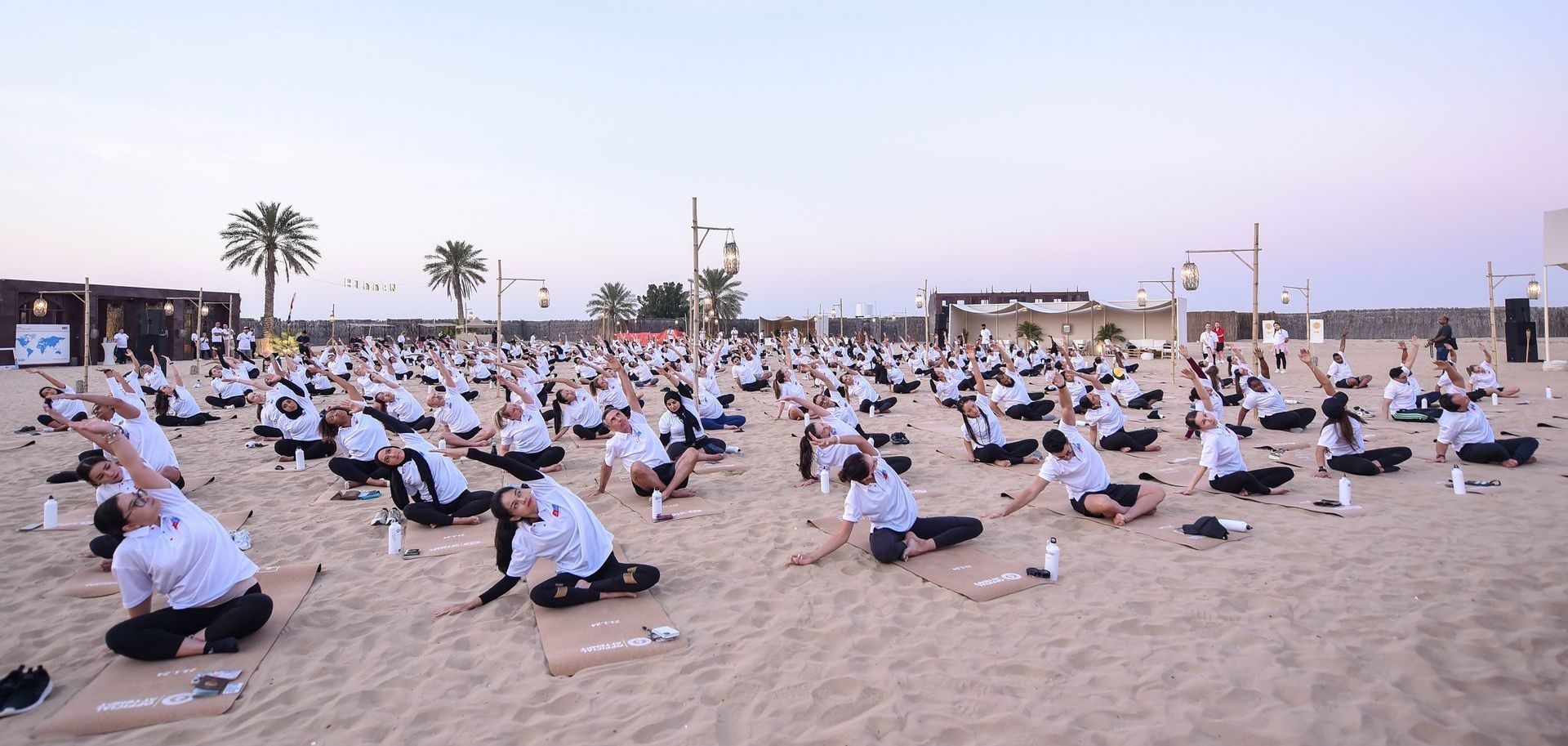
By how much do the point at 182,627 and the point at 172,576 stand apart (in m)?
0.32

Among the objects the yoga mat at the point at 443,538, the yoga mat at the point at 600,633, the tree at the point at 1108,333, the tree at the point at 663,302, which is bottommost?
the yoga mat at the point at 600,633

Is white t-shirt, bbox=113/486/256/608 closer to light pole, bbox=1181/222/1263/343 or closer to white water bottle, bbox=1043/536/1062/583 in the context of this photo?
white water bottle, bbox=1043/536/1062/583

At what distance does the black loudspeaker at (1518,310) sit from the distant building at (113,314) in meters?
43.3

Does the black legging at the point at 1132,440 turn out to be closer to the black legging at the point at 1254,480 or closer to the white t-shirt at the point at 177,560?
the black legging at the point at 1254,480

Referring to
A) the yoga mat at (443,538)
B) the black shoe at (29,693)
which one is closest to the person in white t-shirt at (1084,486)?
the yoga mat at (443,538)

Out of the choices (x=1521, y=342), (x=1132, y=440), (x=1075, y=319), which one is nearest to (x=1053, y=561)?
(x=1132, y=440)

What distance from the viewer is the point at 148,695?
4.02 meters

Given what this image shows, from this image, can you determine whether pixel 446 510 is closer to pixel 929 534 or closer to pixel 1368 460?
pixel 929 534

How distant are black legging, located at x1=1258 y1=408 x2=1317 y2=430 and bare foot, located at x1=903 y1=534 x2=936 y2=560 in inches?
341

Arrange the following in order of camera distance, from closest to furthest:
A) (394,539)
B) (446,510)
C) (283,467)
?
1. (394,539)
2. (446,510)
3. (283,467)

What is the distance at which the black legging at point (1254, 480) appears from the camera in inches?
298

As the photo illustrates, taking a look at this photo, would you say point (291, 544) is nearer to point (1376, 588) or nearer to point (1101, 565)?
point (1101, 565)

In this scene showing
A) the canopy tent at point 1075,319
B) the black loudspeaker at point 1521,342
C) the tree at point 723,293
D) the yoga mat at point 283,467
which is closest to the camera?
the yoga mat at point 283,467

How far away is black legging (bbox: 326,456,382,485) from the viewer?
8.58m
